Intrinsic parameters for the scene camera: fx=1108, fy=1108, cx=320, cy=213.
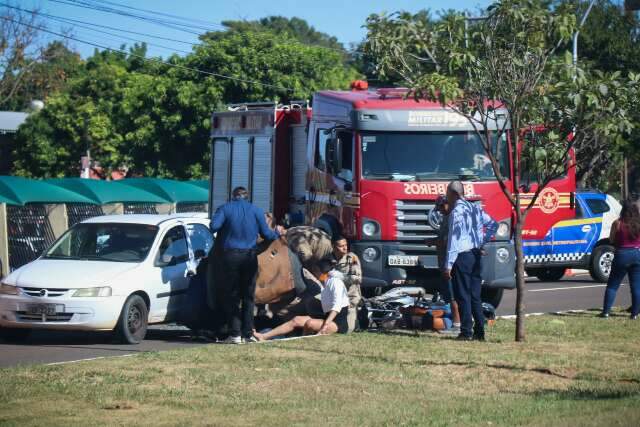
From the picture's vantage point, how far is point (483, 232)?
1352 cm

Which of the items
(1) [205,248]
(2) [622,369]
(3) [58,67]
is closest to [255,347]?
(1) [205,248]

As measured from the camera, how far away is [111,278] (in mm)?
13523

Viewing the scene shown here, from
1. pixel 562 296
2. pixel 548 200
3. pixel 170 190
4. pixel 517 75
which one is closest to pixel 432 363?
pixel 517 75

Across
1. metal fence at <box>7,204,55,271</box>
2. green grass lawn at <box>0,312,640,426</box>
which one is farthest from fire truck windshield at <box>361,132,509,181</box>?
metal fence at <box>7,204,55,271</box>

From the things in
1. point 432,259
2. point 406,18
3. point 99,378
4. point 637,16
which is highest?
point 637,16

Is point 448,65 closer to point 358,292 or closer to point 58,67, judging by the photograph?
point 358,292

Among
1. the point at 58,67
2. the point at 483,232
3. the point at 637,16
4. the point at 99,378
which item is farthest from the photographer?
the point at 58,67

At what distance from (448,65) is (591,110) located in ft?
5.38

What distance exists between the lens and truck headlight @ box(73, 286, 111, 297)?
13.3 m

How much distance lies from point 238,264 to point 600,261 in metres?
12.8

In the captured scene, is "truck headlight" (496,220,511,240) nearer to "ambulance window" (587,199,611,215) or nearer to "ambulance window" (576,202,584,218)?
"ambulance window" (576,202,584,218)

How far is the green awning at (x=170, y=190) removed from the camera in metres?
32.5

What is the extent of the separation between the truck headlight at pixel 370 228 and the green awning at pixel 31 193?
1133 cm

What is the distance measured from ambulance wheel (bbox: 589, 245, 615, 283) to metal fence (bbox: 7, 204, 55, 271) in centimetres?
1236
